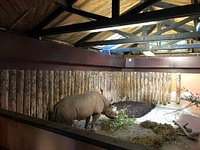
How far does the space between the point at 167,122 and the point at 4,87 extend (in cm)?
445

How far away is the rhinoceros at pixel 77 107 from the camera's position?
13.6 ft

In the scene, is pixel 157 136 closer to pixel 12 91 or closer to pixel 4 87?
pixel 12 91

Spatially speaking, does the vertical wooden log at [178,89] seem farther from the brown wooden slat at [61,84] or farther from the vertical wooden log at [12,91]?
the vertical wooden log at [12,91]

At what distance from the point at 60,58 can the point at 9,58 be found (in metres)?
1.43

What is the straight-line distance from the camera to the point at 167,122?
6000 mm

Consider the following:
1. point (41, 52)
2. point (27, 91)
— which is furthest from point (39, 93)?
point (41, 52)

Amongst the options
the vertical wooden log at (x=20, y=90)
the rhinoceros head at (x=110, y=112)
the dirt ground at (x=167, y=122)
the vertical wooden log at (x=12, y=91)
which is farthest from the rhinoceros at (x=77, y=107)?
the vertical wooden log at (x=12, y=91)

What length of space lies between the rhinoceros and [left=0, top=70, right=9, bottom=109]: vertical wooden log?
96cm

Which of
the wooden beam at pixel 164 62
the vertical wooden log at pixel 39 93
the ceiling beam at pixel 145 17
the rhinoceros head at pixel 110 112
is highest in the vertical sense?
the ceiling beam at pixel 145 17

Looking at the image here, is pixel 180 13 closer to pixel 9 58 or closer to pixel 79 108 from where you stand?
pixel 79 108

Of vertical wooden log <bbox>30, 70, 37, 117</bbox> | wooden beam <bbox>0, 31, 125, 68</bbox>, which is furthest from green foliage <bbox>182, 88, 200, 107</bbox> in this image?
vertical wooden log <bbox>30, 70, 37, 117</bbox>

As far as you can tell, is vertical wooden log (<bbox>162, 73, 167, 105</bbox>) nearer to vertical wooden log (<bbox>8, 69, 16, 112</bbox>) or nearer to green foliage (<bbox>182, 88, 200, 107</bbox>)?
green foliage (<bbox>182, 88, 200, 107</bbox>)

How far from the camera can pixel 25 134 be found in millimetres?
1748

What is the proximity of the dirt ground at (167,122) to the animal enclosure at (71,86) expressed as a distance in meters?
0.85
